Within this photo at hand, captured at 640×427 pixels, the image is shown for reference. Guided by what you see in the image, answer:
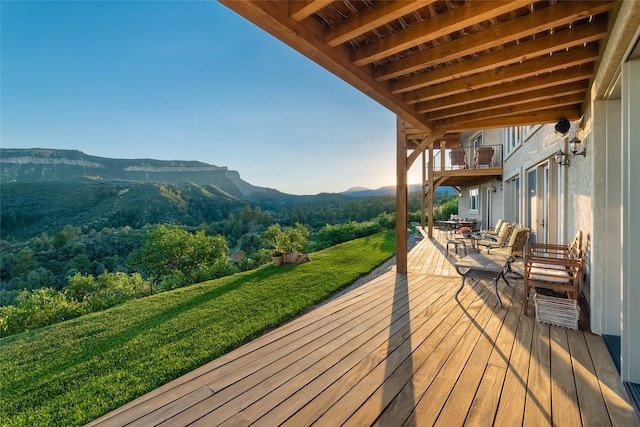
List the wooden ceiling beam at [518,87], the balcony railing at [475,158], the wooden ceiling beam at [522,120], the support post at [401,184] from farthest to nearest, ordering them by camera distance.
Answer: the balcony railing at [475,158]
the support post at [401,184]
the wooden ceiling beam at [522,120]
the wooden ceiling beam at [518,87]

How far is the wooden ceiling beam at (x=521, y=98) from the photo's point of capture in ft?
11.0

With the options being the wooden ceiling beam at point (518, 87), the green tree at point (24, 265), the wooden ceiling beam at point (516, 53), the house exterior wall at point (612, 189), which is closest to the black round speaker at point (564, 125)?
the house exterior wall at point (612, 189)

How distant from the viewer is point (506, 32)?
2.19 meters

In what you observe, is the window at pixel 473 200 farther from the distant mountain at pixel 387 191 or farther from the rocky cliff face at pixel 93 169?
the rocky cliff face at pixel 93 169

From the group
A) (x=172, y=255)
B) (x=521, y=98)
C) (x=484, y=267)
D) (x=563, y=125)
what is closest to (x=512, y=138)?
(x=563, y=125)

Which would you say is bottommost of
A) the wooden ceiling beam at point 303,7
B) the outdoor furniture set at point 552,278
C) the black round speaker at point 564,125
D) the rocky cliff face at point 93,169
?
the outdoor furniture set at point 552,278

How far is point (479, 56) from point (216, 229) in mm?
25845

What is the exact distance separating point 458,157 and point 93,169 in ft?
157

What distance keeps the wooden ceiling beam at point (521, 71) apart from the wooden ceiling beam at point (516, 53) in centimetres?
12

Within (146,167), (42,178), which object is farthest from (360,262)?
(146,167)

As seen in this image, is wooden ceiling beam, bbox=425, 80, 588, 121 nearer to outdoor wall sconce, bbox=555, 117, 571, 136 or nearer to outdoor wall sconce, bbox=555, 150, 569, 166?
outdoor wall sconce, bbox=555, 117, 571, 136

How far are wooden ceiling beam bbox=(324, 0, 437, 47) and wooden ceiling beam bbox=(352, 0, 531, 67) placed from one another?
8.7 inches

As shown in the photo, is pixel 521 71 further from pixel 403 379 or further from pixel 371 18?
pixel 403 379

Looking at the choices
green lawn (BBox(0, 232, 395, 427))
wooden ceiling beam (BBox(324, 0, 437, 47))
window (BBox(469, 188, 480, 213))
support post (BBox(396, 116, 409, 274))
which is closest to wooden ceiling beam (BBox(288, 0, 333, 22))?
wooden ceiling beam (BBox(324, 0, 437, 47))
